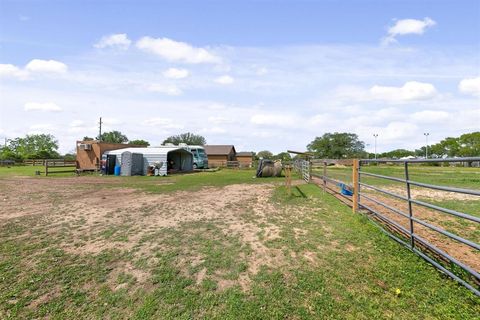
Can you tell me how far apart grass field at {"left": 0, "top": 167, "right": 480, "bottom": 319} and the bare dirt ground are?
1.4 inches

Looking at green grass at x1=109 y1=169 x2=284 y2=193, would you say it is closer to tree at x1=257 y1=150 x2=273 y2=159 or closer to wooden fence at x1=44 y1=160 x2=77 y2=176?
wooden fence at x1=44 y1=160 x2=77 y2=176

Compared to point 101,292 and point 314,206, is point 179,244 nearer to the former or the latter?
point 101,292

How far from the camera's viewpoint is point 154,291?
291 centimetres

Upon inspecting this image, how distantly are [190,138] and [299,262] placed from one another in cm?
7098

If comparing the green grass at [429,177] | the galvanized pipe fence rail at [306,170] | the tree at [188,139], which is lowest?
the green grass at [429,177]

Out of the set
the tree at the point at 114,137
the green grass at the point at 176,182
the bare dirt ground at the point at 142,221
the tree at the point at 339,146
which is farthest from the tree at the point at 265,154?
the bare dirt ground at the point at 142,221

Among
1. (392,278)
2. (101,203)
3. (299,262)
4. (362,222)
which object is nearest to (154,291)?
(299,262)

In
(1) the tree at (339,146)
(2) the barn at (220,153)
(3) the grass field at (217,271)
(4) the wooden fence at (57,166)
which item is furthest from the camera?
(1) the tree at (339,146)

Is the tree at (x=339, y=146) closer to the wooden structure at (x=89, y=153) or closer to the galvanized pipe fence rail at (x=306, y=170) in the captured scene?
the galvanized pipe fence rail at (x=306, y=170)

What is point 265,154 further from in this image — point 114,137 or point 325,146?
point 114,137

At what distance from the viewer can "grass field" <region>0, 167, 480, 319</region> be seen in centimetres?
258

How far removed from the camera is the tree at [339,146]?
2493 inches

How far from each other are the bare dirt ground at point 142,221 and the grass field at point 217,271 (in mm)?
36

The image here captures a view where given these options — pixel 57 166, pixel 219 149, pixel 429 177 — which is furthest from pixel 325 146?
pixel 57 166
